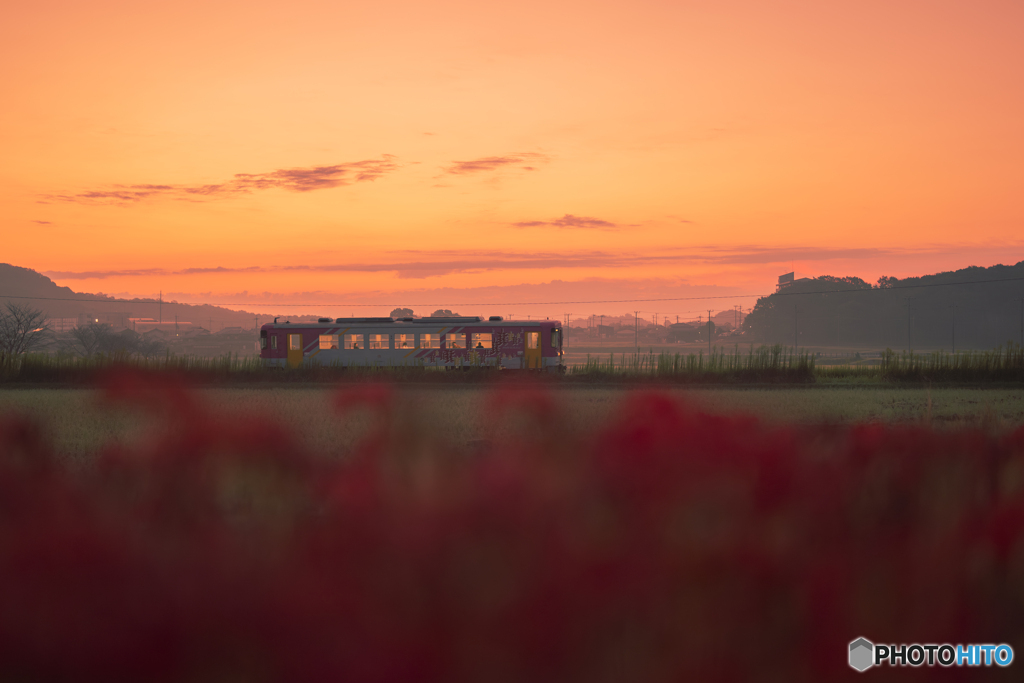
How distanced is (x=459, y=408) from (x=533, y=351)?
47.9 ft

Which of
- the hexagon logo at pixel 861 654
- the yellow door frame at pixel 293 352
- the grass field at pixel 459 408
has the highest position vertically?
the yellow door frame at pixel 293 352

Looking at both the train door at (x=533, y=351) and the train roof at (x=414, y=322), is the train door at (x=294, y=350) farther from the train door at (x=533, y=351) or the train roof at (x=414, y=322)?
the train door at (x=533, y=351)

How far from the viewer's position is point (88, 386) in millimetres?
27906

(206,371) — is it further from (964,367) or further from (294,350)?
(964,367)

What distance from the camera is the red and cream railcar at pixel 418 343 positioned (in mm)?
33781

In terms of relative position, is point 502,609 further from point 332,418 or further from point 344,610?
point 332,418

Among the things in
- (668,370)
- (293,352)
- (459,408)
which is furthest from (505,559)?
(293,352)

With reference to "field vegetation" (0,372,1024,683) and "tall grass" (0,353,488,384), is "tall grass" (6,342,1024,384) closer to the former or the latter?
"tall grass" (0,353,488,384)

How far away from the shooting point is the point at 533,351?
33.9 meters

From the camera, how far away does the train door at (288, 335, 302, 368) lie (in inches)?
1371

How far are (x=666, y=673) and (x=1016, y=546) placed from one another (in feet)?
5.67

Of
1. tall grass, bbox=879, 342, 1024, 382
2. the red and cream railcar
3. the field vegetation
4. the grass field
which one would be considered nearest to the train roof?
the red and cream railcar

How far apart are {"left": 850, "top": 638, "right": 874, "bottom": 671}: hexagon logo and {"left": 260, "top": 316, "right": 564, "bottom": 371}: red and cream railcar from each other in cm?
A: 2994

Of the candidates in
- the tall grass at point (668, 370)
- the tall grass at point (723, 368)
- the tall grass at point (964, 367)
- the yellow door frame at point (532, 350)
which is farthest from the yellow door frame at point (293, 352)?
the tall grass at point (964, 367)
